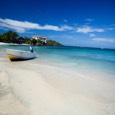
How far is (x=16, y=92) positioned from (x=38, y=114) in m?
1.50

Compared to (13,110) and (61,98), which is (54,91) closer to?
(61,98)

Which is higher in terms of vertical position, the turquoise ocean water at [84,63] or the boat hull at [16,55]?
the boat hull at [16,55]

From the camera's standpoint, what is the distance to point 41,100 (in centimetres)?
411

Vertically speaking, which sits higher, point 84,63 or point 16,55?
point 16,55

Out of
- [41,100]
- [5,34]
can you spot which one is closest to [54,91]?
[41,100]

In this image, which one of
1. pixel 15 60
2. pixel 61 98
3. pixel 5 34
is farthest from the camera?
pixel 5 34

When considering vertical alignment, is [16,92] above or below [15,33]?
below

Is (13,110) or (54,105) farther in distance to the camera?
(54,105)

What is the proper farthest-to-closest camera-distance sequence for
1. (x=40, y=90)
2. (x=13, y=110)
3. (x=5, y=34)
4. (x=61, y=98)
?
(x=5, y=34) → (x=40, y=90) → (x=61, y=98) → (x=13, y=110)

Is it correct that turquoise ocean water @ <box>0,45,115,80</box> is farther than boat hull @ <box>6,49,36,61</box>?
No

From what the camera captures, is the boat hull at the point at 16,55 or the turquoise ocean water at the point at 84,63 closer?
the turquoise ocean water at the point at 84,63

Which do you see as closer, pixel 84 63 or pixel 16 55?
pixel 16 55

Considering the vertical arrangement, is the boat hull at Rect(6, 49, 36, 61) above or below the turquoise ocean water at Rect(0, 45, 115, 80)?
above

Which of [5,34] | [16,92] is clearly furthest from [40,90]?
[5,34]
